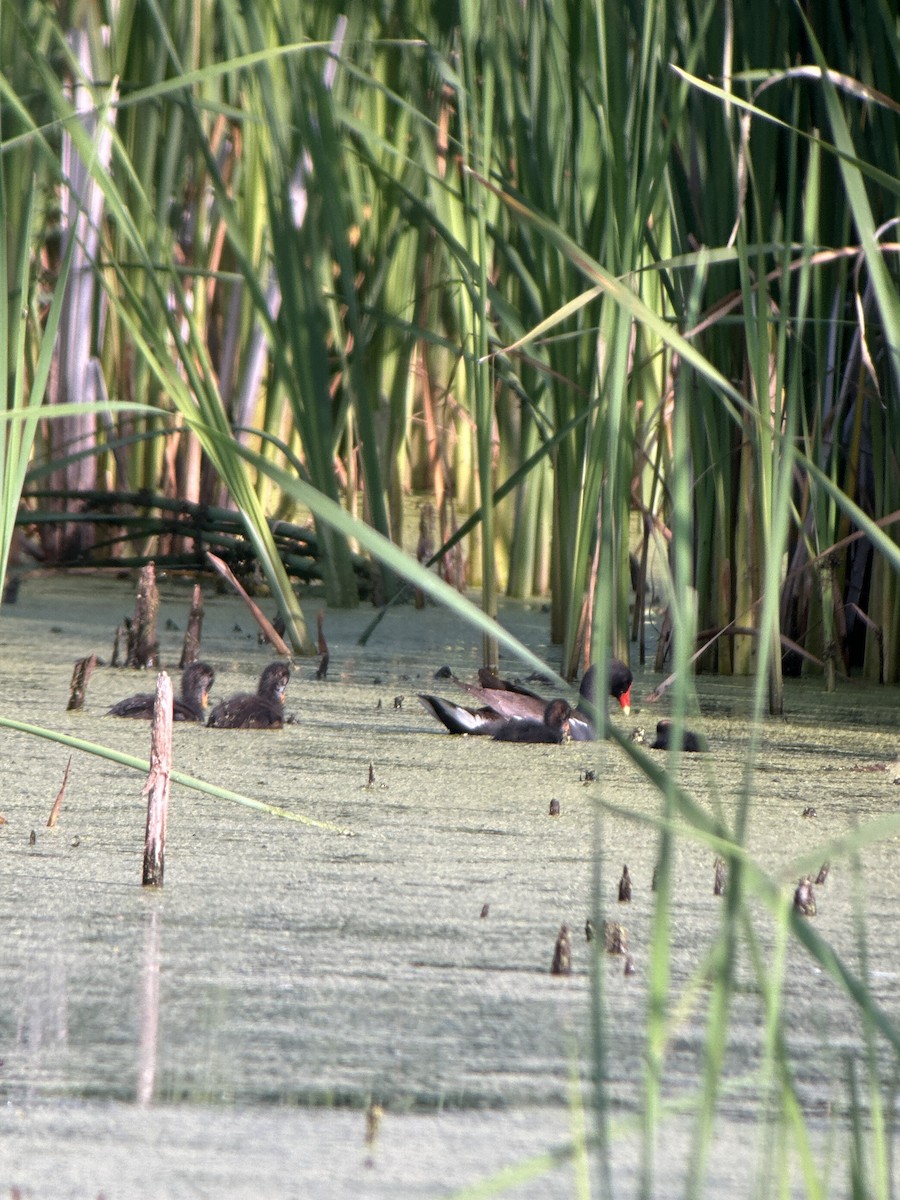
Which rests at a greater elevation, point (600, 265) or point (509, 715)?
point (600, 265)

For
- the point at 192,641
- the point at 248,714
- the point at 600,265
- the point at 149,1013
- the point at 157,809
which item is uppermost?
the point at 600,265

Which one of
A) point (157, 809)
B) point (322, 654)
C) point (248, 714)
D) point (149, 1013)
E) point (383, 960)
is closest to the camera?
point (149, 1013)

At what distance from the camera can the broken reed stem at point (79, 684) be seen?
2.60 meters

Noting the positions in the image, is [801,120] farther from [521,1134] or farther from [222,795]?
[521,1134]

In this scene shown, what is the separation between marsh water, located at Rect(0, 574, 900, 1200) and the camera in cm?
104

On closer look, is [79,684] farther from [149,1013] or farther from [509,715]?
[149,1013]

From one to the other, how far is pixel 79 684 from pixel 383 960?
1.31m

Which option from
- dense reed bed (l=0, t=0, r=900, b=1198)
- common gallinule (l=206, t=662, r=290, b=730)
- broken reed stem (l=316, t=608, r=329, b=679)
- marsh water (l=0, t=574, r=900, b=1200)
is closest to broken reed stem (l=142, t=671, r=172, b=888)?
marsh water (l=0, t=574, r=900, b=1200)

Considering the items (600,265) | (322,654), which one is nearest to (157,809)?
(600,265)

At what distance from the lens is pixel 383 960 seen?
1.42m

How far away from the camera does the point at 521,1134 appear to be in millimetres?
1074

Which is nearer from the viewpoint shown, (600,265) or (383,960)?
(383,960)

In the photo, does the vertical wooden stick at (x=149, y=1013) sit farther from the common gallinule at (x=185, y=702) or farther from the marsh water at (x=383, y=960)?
the common gallinule at (x=185, y=702)

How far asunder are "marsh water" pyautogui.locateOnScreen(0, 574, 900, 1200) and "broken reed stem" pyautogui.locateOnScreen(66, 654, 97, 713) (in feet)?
0.08
